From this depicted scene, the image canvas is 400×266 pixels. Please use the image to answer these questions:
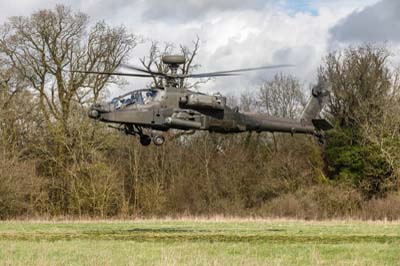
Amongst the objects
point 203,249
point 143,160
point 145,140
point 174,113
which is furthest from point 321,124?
point 143,160

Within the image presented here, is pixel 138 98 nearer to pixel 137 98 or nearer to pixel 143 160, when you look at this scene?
pixel 137 98

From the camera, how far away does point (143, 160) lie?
59.4 m

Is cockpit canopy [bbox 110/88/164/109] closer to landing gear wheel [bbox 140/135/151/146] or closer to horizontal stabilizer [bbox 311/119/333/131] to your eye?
landing gear wheel [bbox 140/135/151/146]

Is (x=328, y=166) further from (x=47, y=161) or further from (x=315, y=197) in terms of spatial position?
(x=47, y=161)

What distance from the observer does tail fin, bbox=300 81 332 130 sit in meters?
30.8

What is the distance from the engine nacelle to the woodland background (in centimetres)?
2274

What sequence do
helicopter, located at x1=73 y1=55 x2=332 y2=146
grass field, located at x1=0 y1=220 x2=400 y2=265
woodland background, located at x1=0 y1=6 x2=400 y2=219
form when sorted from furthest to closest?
woodland background, located at x1=0 y1=6 x2=400 y2=219 < helicopter, located at x1=73 y1=55 x2=332 y2=146 < grass field, located at x1=0 y1=220 x2=400 y2=265

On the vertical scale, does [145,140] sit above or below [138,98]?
below

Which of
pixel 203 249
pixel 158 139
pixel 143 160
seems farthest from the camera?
pixel 143 160

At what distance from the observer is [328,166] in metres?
57.9

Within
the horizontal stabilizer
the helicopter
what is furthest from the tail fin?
the helicopter

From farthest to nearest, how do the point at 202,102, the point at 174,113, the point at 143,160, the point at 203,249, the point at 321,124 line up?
the point at 143,160 → the point at 321,124 → the point at 202,102 → the point at 174,113 → the point at 203,249

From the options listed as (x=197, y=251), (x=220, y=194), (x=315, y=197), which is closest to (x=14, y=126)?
(x=220, y=194)

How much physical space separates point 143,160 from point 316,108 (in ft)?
96.1
